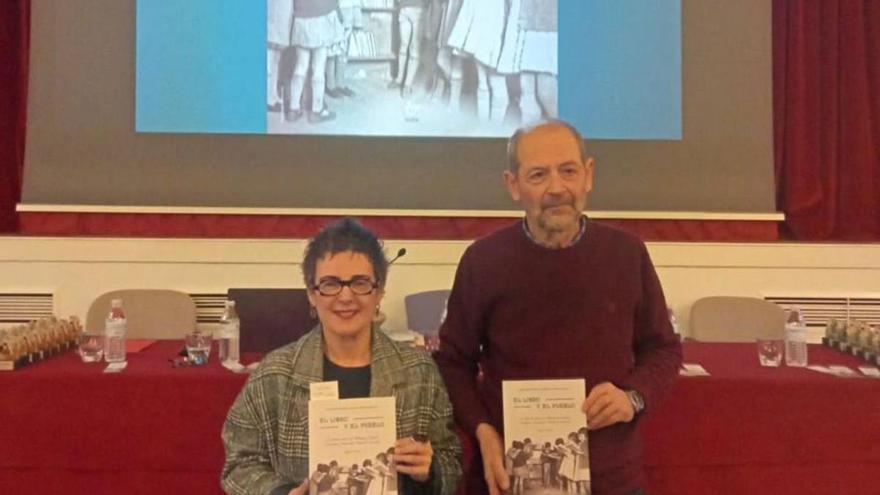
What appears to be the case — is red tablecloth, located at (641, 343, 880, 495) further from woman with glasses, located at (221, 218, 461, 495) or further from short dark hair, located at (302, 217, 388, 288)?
short dark hair, located at (302, 217, 388, 288)

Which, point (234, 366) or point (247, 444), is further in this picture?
point (234, 366)

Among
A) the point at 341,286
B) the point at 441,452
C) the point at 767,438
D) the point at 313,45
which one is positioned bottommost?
the point at 767,438

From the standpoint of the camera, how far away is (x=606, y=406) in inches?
61.9

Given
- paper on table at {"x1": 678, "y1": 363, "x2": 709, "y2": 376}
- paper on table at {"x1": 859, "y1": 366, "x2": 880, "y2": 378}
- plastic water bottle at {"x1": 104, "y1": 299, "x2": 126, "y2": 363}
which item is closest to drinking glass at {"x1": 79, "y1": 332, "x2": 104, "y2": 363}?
plastic water bottle at {"x1": 104, "y1": 299, "x2": 126, "y2": 363}

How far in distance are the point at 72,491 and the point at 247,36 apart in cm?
295

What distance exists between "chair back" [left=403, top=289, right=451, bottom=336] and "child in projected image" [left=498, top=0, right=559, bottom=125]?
1.19 meters

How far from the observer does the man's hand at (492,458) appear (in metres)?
1.56

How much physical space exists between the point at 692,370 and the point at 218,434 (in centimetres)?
139

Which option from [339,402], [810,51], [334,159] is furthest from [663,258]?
[339,402]

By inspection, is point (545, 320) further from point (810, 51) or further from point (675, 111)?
point (810, 51)

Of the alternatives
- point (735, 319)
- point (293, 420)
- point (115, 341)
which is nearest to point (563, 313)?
A: point (293, 420)

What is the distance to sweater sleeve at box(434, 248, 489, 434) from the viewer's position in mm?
1667

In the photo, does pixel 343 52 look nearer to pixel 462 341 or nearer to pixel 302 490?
pixel 462 341

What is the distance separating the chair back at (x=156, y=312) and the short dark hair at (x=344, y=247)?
246 cm
